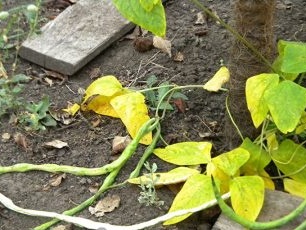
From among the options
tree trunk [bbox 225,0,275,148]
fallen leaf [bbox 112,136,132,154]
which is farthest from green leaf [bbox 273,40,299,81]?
fallen leaf [bbox 112,136,132,154]

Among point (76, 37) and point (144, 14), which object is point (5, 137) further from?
point (144, 14)

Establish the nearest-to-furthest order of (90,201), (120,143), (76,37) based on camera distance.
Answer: (90,201) < (120,143) < (76,37)

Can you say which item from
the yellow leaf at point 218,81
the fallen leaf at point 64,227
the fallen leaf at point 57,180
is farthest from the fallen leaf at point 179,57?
the fallen leaf at point 64,227

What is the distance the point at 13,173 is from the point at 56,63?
0.51 metres

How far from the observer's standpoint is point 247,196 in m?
1.74

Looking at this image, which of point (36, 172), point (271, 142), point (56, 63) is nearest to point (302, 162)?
point (271, 142)

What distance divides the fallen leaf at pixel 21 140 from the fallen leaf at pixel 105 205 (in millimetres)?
339

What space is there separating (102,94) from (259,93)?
0.56 metres

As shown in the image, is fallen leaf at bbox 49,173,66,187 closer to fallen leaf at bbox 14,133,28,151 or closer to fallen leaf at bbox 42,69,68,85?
fallen leaf at bbox 14,133,28,151

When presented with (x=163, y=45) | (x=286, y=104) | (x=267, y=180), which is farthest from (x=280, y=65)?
(x=163, y=45)

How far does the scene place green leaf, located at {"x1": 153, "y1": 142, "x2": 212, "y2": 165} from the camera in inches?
74.0

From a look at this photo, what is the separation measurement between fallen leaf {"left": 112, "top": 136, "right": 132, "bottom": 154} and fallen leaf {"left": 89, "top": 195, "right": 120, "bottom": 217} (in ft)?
0.60

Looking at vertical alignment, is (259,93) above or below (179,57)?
above

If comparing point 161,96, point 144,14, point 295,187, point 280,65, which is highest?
point 144,14
